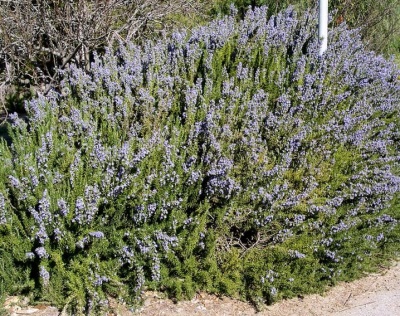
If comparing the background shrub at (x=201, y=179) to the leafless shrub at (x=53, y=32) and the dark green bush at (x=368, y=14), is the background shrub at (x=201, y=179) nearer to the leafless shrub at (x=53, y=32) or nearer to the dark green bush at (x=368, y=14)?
the leafless shrub at (x=53, y=32)

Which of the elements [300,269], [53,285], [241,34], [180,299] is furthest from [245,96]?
[53,285]

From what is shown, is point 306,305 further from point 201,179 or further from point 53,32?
point 53,32

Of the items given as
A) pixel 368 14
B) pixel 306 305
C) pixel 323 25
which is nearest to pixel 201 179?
pixel 306 305

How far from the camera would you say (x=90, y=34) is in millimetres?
5945

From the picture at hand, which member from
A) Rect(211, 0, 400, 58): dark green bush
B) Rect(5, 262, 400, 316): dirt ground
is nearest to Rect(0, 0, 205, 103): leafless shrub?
Rect(211, 0, 400, 58): dark green bush

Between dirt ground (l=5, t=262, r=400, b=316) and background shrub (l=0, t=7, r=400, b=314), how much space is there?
104 millimetres

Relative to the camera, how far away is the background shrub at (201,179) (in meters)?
3.34

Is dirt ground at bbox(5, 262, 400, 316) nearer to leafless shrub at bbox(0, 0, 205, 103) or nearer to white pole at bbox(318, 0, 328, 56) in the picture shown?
white pole at bbox(318, 0, 328, 56)

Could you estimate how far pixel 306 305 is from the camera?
3816 mm

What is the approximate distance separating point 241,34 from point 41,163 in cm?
257

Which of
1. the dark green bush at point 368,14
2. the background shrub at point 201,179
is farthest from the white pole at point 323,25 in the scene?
the dark green bush at point 368,14

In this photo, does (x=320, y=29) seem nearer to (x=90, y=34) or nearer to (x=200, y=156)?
(x=200, y=156)

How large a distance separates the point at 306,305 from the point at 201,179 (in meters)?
1.27

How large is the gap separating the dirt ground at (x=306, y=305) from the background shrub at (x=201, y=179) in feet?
Result: 0.34
